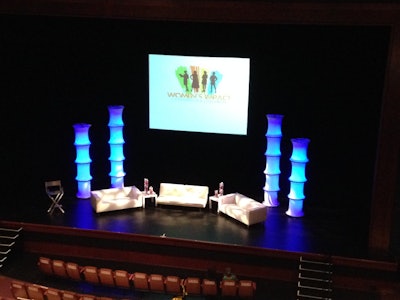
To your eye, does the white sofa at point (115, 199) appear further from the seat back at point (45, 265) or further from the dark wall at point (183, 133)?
the seat back at point (45, 265)

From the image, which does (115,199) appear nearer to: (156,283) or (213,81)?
(156,283)

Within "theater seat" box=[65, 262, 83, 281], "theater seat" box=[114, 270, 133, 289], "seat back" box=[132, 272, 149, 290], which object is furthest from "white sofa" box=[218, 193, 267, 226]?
"theater seat" box=[65, 262, 83, 281]

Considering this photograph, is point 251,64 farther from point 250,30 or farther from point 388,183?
point 388,183

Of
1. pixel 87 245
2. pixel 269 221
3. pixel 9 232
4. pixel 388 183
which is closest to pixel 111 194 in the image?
pixel 87 245

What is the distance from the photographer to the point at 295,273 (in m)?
8.55

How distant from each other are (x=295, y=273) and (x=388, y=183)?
2.17 m

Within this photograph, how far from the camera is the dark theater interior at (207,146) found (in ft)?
27.5

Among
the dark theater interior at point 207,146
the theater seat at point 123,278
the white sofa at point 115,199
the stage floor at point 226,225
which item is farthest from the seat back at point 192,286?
the white sofa at point 115,199

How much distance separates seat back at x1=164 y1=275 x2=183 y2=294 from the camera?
7.91m

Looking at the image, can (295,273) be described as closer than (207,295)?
No

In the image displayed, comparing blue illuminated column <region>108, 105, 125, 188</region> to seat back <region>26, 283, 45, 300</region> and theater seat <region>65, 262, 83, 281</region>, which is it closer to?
theater seat <region>65, 262, 83, 281</region>

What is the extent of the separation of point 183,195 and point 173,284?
274 centimetres

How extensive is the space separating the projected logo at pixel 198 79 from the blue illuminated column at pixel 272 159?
1.31 metres

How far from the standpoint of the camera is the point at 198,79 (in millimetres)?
10336
